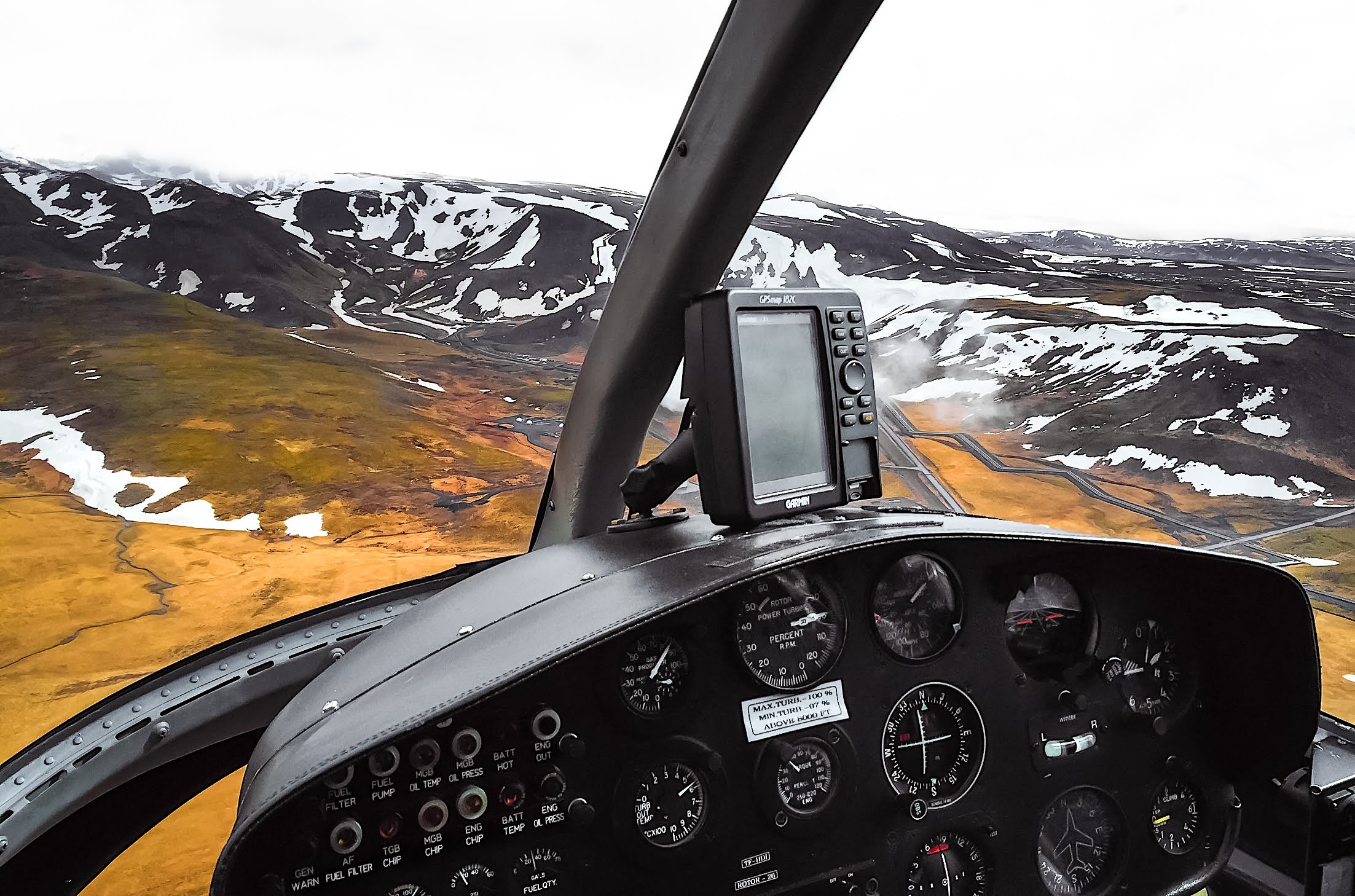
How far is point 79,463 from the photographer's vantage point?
172 centimetres

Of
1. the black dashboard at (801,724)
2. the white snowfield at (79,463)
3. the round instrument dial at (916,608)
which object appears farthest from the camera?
the white snowfield at (79,463)

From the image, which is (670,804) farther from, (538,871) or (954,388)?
(954,388)

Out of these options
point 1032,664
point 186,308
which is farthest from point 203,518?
point 1032,664

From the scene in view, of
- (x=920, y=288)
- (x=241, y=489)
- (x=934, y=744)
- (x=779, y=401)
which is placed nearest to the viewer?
(x=779, y=401)

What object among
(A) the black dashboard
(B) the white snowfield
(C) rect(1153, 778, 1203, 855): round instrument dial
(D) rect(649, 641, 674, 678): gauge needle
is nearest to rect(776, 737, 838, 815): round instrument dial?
(A) the black dashboard

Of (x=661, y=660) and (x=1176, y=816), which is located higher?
(x=661, y=660)

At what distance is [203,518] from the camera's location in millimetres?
1804

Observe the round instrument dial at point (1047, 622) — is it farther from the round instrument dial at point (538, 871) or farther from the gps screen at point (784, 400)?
the round instrument dial at point (538, 871)

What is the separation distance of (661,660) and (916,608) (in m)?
0.41

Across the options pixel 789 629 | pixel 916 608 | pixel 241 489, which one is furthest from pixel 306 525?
pixel 916 608

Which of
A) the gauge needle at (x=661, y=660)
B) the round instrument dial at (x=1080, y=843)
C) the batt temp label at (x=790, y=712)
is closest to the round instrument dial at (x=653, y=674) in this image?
the gauge needle at (x=661, y=660)

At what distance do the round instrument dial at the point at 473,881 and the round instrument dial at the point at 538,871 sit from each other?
0.03 m

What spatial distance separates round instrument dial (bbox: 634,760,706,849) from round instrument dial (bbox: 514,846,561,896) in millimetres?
112

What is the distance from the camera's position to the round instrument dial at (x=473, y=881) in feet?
2.91
